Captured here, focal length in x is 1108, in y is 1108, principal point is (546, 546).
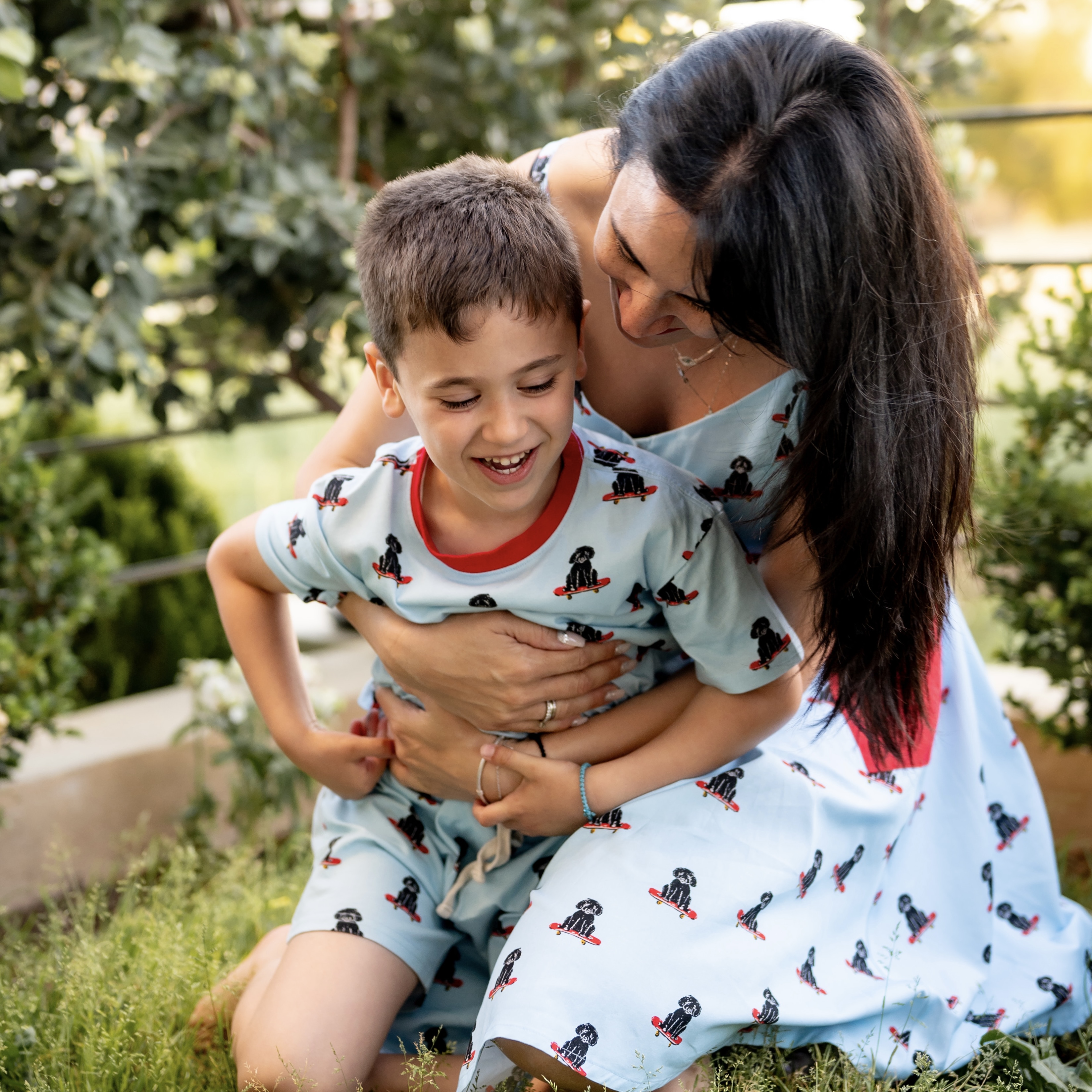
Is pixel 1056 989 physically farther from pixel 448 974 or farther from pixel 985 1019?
pixel 448 974

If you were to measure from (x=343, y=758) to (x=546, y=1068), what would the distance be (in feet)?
1.72

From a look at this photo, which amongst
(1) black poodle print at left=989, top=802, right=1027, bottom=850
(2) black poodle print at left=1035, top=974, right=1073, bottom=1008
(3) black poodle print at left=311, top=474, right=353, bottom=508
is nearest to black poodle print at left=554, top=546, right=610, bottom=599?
(3) black poodle print at left=311, top=474, right=353, bottom=508

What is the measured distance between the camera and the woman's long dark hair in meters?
1.15

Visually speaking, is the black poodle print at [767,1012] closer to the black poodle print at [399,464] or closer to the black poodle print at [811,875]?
the black poodle print at [811,875]

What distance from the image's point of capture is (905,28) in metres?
2.73

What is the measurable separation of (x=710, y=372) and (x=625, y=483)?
23 centimetres

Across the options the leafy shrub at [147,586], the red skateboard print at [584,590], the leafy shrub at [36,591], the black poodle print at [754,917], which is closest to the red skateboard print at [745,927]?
the black poodle print at [754,917]

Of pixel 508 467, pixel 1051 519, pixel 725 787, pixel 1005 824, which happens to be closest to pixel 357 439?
pixel 508 467

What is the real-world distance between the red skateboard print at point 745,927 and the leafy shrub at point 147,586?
246cm

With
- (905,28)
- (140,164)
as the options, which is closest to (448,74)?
(140,164)

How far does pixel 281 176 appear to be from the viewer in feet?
7.52

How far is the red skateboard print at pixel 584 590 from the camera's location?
1.39 metres

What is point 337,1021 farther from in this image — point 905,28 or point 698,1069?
point 905,28

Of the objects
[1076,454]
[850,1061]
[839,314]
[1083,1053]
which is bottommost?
[1083,1053]
